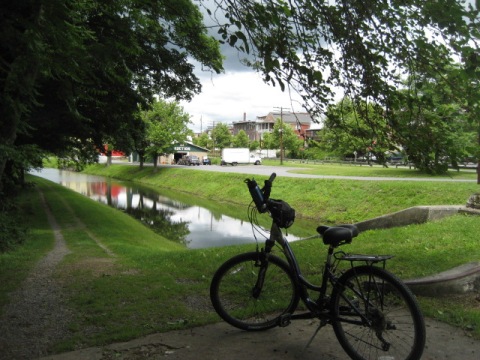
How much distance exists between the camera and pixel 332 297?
3594mm

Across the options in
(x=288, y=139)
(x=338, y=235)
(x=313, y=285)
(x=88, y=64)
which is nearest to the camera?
(x=338, y=235)

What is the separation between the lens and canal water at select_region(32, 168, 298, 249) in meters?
19.2

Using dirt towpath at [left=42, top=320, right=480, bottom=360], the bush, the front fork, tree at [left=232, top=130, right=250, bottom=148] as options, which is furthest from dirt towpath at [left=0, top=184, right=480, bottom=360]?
tree at [left=232, top=130, right=250, bottom=148]

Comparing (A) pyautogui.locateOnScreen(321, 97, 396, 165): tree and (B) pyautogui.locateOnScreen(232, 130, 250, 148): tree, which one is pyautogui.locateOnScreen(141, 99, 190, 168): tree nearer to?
(B) pyautogui.locateOnScreen(232, 130, 250, 148): tree

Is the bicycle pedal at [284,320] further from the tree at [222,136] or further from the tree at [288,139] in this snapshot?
the tree at [222,136]

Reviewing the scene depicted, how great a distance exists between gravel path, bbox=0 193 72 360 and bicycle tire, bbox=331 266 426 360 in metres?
2.51

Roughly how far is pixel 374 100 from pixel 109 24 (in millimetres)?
8137

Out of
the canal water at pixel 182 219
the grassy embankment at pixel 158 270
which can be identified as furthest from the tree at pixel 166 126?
the grassy embankment at pixel 158 270

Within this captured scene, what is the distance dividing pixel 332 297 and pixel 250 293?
0.92 metres

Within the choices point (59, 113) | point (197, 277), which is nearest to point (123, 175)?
point (59, 113)

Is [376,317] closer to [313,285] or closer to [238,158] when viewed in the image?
[313,285]

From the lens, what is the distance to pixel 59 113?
14492 mm

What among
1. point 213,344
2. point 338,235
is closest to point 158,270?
point 213,344

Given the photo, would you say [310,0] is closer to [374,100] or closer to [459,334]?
[374,100]
